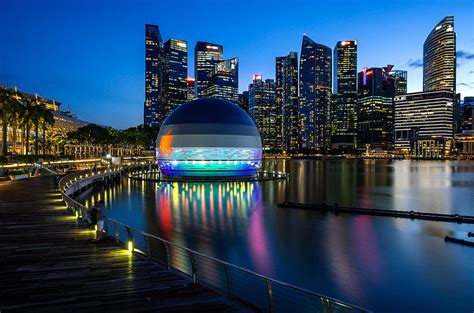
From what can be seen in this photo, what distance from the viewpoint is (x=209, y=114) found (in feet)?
234

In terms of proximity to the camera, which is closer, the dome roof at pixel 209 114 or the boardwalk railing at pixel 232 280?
the boardwalk railing at pixel 232 280

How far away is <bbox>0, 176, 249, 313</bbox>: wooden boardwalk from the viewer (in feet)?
30.5

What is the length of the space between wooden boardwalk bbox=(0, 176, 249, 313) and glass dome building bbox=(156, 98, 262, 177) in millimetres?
51154

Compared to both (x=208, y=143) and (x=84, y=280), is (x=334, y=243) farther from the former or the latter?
(x=208, y=143)

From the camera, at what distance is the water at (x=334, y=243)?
15891mm

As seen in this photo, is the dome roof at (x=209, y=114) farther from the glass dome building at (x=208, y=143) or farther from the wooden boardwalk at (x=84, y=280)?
→ the wooden boardwalk at (x=84, y=280)

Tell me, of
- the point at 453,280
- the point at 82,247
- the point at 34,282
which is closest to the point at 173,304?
the point at 34,282

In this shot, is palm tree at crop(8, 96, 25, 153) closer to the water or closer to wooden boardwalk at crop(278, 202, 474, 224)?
the water

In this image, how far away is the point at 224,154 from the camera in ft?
227

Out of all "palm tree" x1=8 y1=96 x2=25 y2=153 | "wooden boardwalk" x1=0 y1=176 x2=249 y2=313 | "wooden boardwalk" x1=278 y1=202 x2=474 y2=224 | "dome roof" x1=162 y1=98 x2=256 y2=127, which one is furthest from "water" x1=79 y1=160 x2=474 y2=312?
"palm tree" x1=8 y1=96 x2=25 y2=153

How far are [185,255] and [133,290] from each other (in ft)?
34.8

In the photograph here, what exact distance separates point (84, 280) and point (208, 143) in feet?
A: 191

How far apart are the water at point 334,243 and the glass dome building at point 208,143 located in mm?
23299

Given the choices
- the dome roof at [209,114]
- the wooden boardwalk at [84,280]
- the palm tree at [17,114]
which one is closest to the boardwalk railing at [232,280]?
the wooden boardwalk at [84,280]
